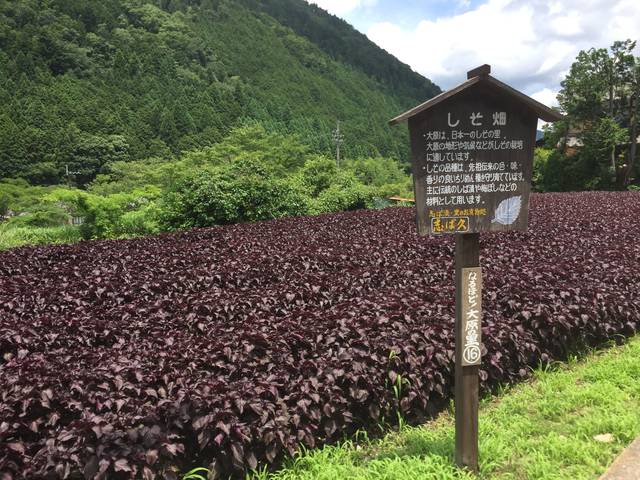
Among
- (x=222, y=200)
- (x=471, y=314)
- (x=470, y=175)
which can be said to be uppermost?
(x=222, y=200)

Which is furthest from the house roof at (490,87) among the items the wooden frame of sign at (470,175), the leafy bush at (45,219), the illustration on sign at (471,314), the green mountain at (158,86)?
the green mountain at (158,86)

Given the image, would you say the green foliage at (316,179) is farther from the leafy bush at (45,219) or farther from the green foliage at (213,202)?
the leafy bush at (45,219)

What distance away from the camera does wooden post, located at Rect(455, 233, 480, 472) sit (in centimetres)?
295

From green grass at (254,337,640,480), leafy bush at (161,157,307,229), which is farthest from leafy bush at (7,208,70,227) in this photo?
green grass at (254,337,640,480)

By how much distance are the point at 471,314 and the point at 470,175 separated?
816mm

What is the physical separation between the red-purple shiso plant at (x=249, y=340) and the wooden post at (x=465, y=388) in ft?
2.11

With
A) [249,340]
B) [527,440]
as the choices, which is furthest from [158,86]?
[527,440]

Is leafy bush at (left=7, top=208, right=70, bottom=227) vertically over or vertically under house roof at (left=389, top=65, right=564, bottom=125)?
under

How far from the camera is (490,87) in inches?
111

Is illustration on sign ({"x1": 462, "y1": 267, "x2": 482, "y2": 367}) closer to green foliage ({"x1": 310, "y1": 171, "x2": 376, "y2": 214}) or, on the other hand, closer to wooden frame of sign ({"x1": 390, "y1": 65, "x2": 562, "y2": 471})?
wooden frame of sign ({"x1": 390, "y1": 65, "x2": 562, "y2": 471})

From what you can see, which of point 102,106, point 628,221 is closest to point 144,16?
point 102,106

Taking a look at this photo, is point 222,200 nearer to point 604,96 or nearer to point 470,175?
point 470,175

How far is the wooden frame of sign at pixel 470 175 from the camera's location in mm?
2812

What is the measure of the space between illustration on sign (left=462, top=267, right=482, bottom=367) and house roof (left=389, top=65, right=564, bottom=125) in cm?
95
